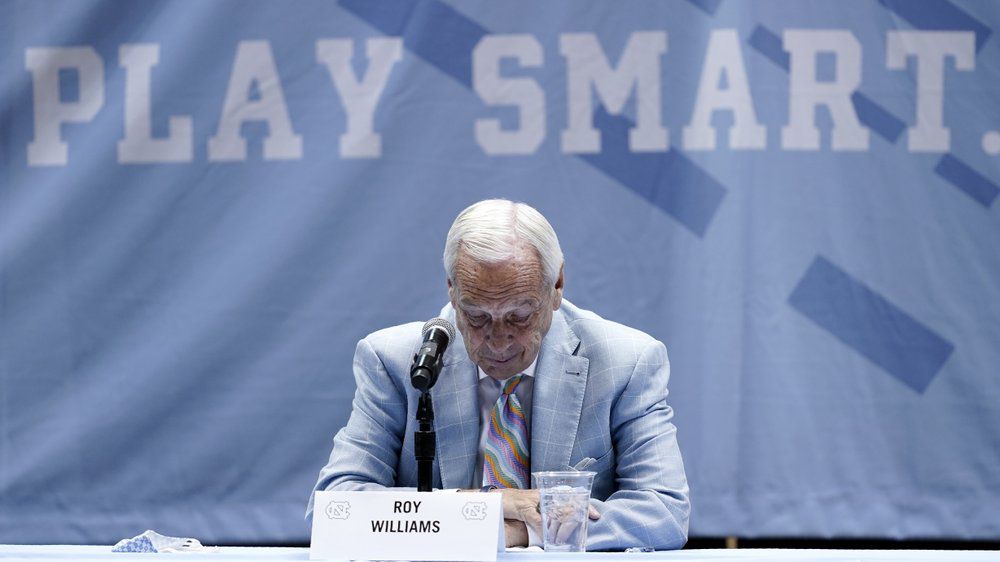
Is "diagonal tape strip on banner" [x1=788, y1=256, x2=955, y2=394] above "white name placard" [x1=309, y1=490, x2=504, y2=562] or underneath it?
above

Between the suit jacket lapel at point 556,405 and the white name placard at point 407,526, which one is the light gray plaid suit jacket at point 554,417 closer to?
the suit jacket lapel at point 556,405

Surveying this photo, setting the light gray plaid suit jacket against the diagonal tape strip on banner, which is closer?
the light gray plaid suit jacket

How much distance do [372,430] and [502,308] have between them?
445 mm

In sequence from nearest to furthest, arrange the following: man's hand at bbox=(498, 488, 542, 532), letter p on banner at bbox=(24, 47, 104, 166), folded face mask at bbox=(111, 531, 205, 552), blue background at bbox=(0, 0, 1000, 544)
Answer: folded face mask at bbox=(111, 531, 205, 552)
man's hand at bbox=(498, 488, 542, 532)
blue background at bbox=(0, 0, 1000, 544)
letter p on banner at bbox=(24, 47, 104, 166)

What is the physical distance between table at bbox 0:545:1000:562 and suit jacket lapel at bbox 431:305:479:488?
550 millimetres

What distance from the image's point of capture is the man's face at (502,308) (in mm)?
2381

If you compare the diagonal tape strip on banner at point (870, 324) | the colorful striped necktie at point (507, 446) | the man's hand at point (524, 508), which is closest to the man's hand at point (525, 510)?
the man's hand at point (524, 508)

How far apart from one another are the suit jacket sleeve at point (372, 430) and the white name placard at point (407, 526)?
593 millimetres

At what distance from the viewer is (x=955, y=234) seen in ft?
11.6

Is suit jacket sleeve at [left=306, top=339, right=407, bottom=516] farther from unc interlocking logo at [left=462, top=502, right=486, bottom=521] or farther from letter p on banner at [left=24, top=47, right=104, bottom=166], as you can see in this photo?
letter p on banner at [left=24, top=47, right=104, bottom=166]

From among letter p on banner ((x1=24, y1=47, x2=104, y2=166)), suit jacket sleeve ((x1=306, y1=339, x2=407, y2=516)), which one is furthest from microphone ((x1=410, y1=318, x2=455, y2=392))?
letter p on banner ((x1=24, y1=47, x2=104, y2=166))

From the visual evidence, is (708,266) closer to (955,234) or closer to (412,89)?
(955,234)

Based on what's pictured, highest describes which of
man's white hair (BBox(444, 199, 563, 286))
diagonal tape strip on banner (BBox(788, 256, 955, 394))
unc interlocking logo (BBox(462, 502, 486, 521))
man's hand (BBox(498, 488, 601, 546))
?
man's white hair (BBox(444, 199, 563, 286))

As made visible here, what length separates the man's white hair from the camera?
238 centimetres
